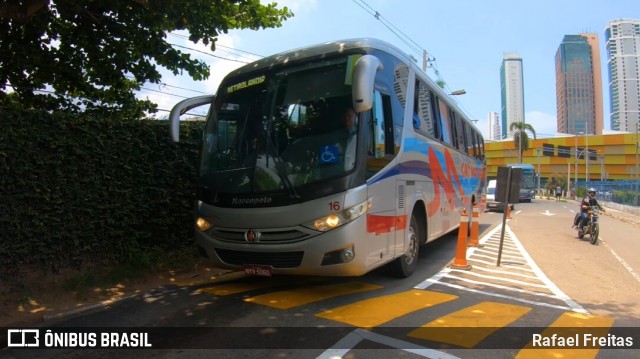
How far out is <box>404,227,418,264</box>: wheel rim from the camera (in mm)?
7282

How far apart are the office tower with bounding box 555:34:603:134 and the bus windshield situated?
2550 inches

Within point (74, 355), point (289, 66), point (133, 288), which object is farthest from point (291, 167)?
point (133, 288)

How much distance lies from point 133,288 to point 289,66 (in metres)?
4.26

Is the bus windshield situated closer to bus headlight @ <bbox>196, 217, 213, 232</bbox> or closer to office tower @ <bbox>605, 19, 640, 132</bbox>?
bus headlight @ <bbox>196, 217, 213, 232</bbox>

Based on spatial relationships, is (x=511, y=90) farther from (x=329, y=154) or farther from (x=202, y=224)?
(x=202, y=224)

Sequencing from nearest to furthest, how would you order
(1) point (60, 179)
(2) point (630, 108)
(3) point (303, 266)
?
(3) point (303, 266), (1) point (60, 179), (2) point (630, 108)

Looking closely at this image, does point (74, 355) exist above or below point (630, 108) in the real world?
below

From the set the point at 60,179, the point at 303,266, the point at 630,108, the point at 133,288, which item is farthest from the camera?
the point at 630,108

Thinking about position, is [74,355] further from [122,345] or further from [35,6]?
[35,6]

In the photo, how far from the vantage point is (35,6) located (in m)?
Answer: 6.21

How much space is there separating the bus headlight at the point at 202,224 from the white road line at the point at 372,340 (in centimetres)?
260

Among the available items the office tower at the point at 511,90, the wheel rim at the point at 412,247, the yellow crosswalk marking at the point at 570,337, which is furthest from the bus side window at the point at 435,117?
the office tower at the point at 511,90

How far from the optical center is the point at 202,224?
20.4ft

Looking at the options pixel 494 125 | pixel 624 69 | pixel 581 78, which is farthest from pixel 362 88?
pixel 494 125
